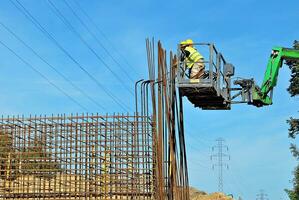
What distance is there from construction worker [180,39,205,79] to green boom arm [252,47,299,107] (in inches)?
55.8

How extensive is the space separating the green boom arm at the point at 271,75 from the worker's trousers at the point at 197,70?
4.45 feet

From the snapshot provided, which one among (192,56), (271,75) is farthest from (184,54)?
(271,75)

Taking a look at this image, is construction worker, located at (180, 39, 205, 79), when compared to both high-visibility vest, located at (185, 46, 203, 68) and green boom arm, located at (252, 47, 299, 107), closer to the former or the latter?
high-visibility vest, located at (185, 46, 203, 68)

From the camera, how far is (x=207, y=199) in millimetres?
22734

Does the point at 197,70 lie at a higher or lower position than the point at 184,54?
lower

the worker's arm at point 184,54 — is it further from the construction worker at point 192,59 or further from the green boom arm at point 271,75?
the green boom arm at point 271,75

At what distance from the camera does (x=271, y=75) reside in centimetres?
1222

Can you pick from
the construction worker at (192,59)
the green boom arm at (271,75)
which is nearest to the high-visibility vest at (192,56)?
the construction worker at (192,59)

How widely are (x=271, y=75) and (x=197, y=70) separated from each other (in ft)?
6.37

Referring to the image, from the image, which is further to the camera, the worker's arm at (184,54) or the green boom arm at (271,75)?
the green boom arm at (271,75)

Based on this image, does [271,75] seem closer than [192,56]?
No

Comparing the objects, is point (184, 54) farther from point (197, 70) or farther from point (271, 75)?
point (271, 75)

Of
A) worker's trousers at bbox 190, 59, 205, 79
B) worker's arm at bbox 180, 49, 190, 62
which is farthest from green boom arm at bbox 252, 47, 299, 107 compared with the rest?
worker's arm at bbox 180, 49, 190, 62

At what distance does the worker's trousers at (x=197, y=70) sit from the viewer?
11.3m
